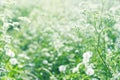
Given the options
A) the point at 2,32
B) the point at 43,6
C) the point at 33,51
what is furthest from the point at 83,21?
the point at 43,6

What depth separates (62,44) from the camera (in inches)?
228

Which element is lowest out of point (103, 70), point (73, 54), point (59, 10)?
point (103, 70)

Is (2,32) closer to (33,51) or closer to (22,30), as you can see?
(33,51)

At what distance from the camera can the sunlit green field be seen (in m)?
4.24

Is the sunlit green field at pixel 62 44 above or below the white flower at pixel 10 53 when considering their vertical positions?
above

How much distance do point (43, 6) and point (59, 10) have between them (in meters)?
0.90

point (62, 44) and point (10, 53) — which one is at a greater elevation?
point (62, 44)

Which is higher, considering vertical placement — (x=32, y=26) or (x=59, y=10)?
(x=59, y=10)

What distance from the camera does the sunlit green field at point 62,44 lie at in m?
4.24

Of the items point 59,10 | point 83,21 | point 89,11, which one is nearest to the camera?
point 89,11

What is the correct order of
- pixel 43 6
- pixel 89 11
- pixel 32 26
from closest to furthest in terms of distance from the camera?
pixel 89 11 → pixel 32 26 → pixel 43 6

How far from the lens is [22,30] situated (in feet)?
24.1

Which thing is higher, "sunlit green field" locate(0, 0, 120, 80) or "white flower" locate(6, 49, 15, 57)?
"sunlit green field" locate(0, 0, 120, 80)

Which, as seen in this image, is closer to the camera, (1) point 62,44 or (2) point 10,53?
(2) point 10,53
